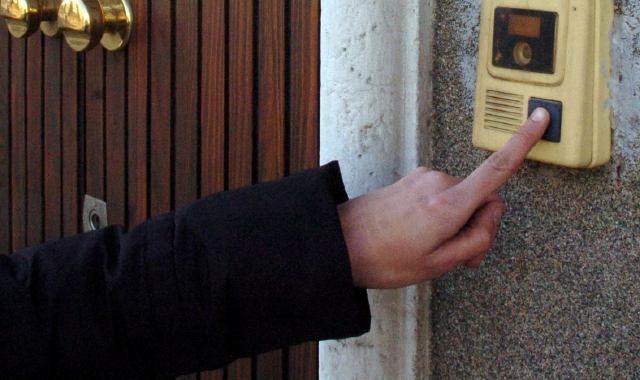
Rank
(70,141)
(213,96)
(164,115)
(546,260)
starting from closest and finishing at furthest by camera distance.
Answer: (546,260) → (213,96) → (164,115) → (70,141)

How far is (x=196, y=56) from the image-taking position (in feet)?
4.56

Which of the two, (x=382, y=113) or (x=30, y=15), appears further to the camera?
(x=30, y=15)

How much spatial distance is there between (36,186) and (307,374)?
0.96 metres

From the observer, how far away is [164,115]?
57.9 inches

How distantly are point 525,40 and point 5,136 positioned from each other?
4.82ft

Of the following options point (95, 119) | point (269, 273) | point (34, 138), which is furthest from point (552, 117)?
point (34, 138)

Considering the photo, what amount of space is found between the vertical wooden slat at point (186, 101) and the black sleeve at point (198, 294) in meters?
0.47

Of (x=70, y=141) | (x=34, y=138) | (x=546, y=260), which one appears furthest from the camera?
(x=34, y=138)

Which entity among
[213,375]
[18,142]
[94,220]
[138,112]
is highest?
[138,112]

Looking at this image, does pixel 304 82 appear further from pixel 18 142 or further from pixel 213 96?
pixel 18 142

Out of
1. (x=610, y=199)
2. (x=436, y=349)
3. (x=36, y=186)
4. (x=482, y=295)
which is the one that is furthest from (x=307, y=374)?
(x=36, y=186)

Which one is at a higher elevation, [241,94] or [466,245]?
[241,94]

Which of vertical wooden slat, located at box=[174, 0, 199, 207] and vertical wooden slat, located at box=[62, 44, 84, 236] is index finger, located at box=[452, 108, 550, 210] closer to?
vertical wooden slat, located at box=[174, 0, 199, 207]

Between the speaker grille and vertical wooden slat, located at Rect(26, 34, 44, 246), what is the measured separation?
122 cm
